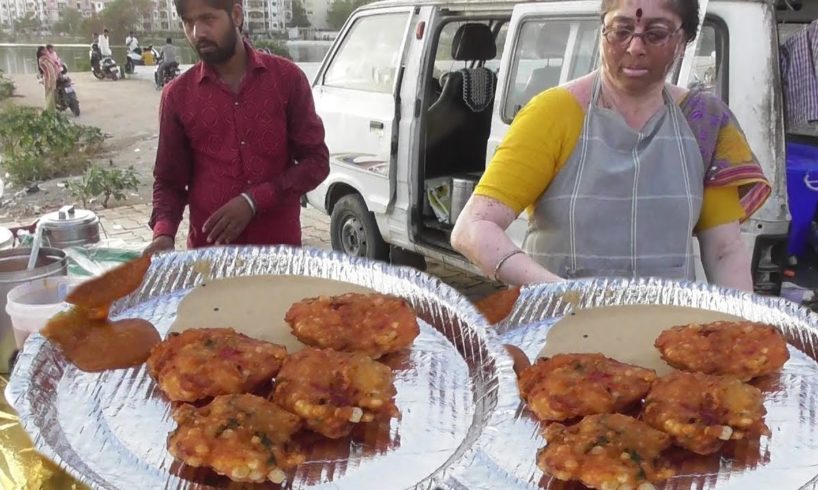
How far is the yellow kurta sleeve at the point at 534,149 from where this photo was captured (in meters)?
1.95

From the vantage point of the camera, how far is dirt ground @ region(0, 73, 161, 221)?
30.2 feet

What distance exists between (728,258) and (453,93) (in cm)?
413

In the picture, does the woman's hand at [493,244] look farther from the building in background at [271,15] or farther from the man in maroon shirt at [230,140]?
the building in background at [271,15]

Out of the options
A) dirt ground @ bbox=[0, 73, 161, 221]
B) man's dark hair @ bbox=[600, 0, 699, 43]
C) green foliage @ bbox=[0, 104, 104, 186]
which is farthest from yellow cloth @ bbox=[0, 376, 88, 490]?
green foliage @ bbox=[0, 104, 104, 186]

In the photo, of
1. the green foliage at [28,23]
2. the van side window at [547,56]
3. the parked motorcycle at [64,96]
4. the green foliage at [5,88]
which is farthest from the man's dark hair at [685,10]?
the green foliage at [28,23]

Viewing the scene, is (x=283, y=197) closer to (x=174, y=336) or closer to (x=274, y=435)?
(x=174, y=336)

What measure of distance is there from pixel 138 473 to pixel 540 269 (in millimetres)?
1064

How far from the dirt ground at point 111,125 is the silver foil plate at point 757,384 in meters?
8.13

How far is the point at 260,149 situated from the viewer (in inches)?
114

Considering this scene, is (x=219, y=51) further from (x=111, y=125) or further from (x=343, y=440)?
(x=111, y=125)

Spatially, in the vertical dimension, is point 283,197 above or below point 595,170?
below

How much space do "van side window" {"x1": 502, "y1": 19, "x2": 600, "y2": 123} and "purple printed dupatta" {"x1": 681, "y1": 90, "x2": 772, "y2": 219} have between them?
2153 millimetres

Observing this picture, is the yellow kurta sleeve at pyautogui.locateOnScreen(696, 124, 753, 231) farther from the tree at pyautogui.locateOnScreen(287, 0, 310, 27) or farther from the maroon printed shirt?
the tree at pyautogui.locateOnScreen(287, 0, 310, 27)

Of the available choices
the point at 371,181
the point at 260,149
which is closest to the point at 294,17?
the point at 371,181
